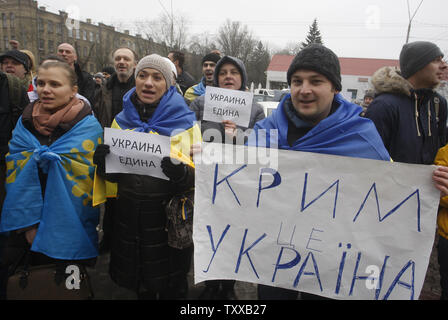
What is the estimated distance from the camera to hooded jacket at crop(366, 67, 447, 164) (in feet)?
7.22

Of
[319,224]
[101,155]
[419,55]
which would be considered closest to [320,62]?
[319,224]

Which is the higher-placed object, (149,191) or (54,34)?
(54,34)

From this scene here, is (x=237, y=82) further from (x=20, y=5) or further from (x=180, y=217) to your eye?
(x=20, y=5)

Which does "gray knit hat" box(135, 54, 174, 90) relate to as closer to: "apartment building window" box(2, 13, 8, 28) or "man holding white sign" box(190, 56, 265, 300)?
"man holding white sign" box(190, 56, 265, 300)

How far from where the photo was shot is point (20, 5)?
40781 millimetres

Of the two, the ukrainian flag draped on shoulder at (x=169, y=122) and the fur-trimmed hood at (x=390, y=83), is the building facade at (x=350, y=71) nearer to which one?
the fur-trimmed hood at (x=390, y=83)

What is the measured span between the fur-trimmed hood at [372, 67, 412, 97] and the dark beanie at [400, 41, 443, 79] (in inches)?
3.7

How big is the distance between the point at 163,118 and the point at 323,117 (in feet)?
3.64

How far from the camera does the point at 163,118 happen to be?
2096mm

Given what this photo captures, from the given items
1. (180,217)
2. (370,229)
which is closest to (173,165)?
(180,217)

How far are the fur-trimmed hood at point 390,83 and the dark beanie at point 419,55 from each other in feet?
0.31

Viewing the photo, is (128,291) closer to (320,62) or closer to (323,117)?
(323,117)

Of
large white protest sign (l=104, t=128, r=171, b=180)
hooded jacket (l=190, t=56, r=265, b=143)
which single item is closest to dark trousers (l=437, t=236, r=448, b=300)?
hooded jacket (l=190, t=56, r=265, b=143)

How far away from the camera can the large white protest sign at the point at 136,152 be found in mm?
1851
